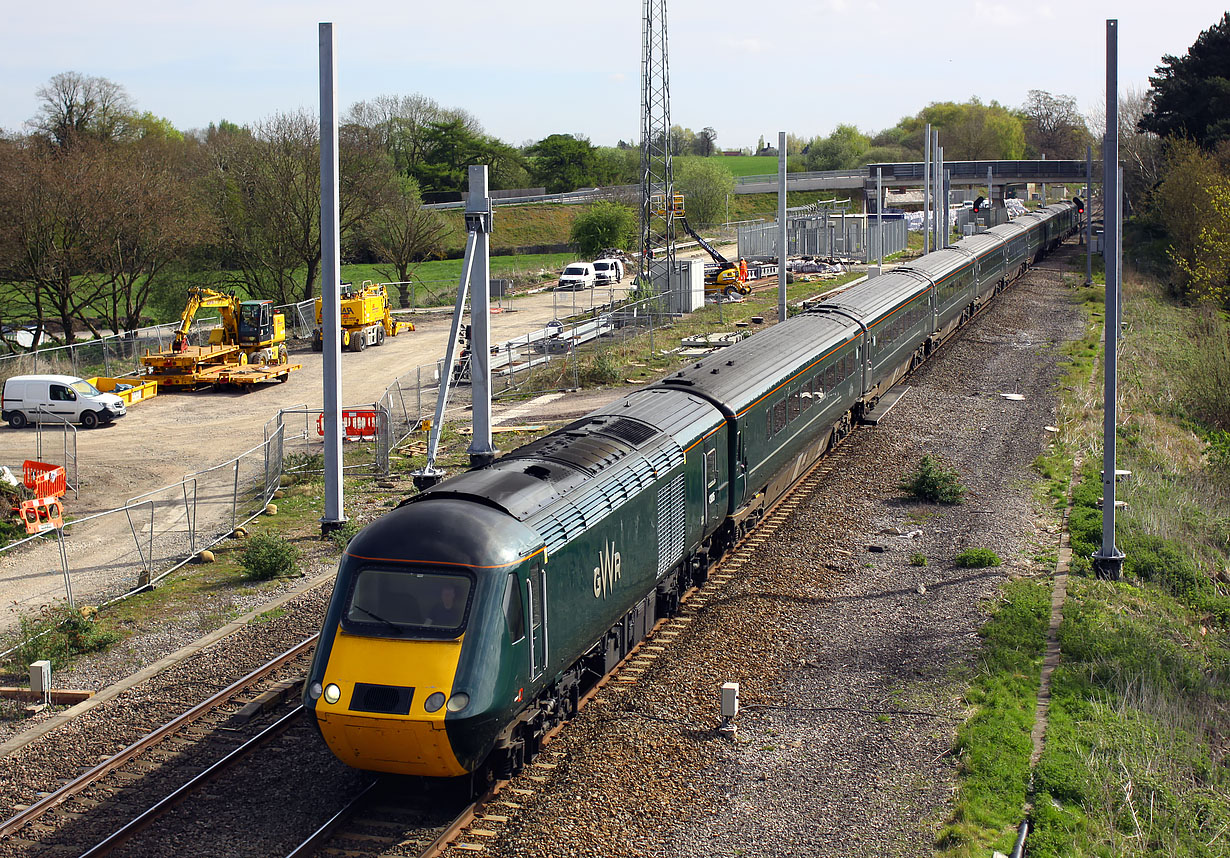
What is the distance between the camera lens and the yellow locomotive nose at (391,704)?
10117 millimetres

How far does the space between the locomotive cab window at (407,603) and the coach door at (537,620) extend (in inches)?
34.2

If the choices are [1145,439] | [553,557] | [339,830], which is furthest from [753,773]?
[1145,439]

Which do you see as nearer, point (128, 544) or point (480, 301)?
point (480, 301)

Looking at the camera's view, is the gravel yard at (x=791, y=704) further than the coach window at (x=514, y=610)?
Yes

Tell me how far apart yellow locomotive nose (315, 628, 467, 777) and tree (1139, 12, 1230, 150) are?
192 feet

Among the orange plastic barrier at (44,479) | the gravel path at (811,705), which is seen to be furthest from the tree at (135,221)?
the gravel path at (811,705)

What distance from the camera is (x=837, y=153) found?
6024 inches

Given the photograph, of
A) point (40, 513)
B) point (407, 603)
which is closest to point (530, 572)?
point (407, 603)

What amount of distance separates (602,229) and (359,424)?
157 feet

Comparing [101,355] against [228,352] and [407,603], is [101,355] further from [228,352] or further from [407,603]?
[407,603]

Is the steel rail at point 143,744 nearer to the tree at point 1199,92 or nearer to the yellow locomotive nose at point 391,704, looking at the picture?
the yellow locomotive nose at point 391,704

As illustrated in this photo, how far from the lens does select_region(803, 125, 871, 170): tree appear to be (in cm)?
15262

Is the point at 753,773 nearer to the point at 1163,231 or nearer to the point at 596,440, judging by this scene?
the point at 596,440

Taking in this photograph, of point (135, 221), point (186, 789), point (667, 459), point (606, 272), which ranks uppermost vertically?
point (135, 221)
